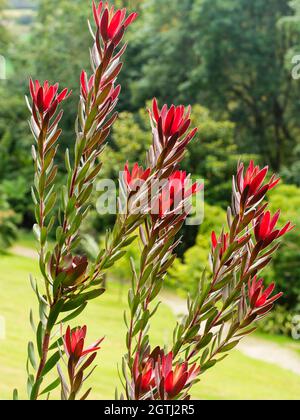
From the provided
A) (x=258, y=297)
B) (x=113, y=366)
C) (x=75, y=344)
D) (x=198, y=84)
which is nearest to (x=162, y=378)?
(x=75, y=344)

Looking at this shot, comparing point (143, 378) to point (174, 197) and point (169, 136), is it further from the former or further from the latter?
point (169, 136)

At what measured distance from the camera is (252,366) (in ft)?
40.0

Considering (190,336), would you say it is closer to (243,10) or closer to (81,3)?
(243,10)

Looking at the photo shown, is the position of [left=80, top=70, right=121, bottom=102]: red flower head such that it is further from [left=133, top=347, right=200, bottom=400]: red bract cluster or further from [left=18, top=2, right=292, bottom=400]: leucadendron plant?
[left=133, top=347, right=200, bottom=400]: red bract cluster

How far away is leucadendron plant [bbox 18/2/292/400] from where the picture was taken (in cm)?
164

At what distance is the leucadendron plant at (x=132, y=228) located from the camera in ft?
5.37

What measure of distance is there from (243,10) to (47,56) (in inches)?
284

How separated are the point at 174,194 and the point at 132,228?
13cm

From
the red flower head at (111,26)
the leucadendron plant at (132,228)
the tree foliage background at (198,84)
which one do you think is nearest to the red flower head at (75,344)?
the leucadendron plant at (132,228)

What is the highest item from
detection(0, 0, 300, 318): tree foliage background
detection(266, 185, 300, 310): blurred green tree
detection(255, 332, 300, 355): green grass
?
detection(0, 0, 300, 318): tree foliage background

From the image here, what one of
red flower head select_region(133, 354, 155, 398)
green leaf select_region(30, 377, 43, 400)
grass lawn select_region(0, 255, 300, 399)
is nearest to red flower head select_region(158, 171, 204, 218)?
red flower head select_region(133, 354, 155, 398)

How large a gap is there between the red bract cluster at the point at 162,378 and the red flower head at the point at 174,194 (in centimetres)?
33

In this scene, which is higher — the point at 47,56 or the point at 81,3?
the point at 81,3
